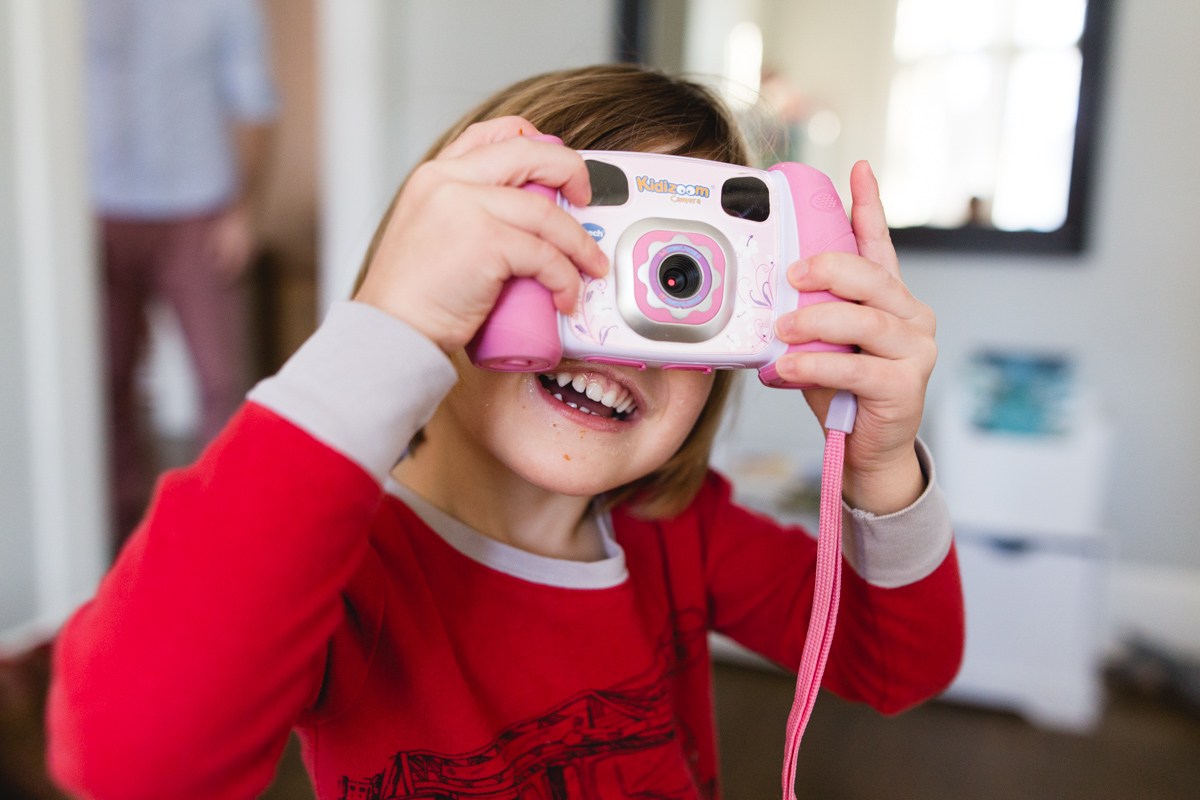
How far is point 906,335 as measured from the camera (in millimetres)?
426

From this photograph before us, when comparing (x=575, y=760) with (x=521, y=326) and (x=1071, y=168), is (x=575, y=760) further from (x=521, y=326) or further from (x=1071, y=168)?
(x=1071, y=168)

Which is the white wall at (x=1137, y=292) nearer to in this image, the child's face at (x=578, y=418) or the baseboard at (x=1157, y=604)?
the baseboard at (x=1157, y=604)

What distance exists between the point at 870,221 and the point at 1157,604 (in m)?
1.70

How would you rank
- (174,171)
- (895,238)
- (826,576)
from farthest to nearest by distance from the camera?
(895,238)
(174,171)
(826,576)

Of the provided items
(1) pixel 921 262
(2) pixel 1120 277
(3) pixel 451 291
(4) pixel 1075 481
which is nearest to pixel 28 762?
(3) pixel 451 291

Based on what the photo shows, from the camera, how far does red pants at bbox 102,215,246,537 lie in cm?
162

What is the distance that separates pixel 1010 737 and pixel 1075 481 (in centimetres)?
44

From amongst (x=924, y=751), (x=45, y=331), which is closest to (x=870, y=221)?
(x=924, y=751)

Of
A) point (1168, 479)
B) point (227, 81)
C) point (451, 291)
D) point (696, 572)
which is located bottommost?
point (1168, 479)

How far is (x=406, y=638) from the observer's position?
457mm

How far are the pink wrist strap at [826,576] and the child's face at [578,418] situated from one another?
0.31 feet

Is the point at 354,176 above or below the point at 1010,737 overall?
above

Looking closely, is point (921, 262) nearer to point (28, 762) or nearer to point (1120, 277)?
point (1120, 277)

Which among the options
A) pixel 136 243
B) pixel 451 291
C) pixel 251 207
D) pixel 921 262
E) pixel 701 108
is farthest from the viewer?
pixel 251 207
